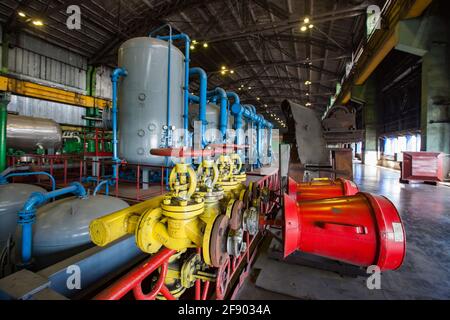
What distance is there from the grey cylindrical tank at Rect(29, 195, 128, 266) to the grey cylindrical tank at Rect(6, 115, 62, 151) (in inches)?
197

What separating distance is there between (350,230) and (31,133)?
7.93 metres

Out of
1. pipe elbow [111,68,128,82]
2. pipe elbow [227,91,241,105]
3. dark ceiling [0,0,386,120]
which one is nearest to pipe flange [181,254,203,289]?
pipe elbow [111,68,128,82]

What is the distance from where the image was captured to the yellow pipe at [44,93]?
7.57 meters

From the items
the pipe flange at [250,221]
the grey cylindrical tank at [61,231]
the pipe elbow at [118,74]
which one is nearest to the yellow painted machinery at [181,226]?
the pipe flange at [250,221]

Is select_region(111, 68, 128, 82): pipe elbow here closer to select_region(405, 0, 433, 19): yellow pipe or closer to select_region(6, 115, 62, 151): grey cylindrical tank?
select_region(6, 115, 62, 151): grey cylindrical tank

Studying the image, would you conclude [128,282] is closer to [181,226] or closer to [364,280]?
[181,226]

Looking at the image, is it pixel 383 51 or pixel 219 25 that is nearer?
pixel 383 51

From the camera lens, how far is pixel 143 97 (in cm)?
401

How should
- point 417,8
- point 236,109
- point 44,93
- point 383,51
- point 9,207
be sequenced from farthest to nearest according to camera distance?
point 44,93, point 383,51, point 236,109, point 417,8, point 9,207

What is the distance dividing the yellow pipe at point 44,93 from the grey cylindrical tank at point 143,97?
463 cm

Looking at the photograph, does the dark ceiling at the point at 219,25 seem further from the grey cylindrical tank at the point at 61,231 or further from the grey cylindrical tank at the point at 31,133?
the grey cylindrical tank at the point at 61,231

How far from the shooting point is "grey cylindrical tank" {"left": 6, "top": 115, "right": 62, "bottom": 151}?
5.53m

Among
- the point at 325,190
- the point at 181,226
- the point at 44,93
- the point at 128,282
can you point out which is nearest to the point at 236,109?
the point at 325,190

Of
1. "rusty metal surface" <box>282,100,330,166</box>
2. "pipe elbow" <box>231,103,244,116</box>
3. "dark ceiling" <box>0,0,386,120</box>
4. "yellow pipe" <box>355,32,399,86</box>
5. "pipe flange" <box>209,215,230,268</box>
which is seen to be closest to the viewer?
"pipe flange" <box>209,215,230,268</box>
